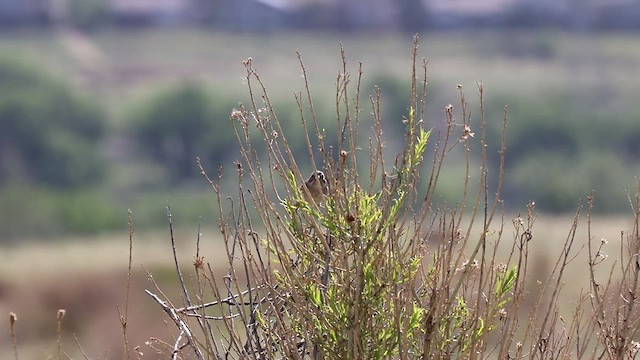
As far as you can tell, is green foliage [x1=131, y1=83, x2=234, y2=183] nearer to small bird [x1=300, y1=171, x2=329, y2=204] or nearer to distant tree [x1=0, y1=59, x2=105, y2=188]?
distant tree [x1=0, y1=59, x2=105, y2=188]

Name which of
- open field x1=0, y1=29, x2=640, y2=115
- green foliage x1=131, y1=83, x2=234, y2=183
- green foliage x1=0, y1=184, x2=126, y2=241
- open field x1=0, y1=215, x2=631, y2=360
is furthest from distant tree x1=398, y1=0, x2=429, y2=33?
open field x1=0, y1=215, x2=631, y2=360

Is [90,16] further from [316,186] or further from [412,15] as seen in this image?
[316,186]

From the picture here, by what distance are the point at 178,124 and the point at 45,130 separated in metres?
6.96

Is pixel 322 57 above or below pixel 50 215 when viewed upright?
above

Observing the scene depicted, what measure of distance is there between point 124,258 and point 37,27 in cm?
4387

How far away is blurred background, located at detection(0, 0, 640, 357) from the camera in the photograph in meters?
49.4

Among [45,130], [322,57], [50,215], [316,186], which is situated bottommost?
[50,215]

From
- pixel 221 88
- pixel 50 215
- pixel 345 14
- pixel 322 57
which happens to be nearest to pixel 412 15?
pixel 345 14

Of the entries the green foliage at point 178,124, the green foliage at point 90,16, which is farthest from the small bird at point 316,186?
the green foliage at point 90,16

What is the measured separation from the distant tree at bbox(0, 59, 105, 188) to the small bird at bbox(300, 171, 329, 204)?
53538 mm

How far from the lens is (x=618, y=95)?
193ft

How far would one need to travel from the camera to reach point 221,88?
64.5 meters

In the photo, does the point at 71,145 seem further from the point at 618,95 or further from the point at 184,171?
the point at 618,95

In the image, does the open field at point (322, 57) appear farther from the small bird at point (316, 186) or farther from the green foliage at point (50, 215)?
the small bird at point (316, 186)
